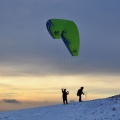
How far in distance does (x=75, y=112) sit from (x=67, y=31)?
8.59 meters

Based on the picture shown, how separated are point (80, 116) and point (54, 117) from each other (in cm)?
253

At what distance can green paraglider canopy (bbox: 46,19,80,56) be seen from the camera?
3453 cm

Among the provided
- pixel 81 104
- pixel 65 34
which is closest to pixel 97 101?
pixel 81 104

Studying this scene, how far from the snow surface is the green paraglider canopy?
5319mm

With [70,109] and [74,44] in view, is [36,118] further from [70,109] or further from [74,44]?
[74,44]

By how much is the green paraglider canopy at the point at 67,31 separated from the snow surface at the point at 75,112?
5.32m

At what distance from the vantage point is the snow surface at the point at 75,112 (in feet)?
95.6

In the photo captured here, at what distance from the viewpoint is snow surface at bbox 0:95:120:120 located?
29.1 meters

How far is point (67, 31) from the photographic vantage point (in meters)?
35.4

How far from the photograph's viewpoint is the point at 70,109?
32.7 metres

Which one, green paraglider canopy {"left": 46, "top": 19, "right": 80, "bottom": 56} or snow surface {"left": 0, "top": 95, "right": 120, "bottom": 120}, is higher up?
green paraglider canopy {"left": 46, "top": 19, "right": 80, "bottom": 56}

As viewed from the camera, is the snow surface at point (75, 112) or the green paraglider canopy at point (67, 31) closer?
the snow surface at point (75, 112)

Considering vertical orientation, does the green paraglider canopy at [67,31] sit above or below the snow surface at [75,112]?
above

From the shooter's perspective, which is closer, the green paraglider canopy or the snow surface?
the snow surface
